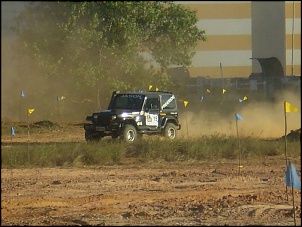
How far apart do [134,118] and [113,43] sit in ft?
45.1

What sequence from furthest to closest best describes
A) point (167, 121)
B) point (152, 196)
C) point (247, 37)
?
point (167, 121), point (247, 37), point (152, 196)

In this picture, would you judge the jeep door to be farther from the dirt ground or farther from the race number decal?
the dirt ground

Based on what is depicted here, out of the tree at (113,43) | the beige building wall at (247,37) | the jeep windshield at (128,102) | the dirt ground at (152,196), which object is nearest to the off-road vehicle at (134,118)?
the jeep windshield at (128,102)

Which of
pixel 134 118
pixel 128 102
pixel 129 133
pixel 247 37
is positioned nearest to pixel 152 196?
pixel 247 37

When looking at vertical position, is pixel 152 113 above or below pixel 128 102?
below

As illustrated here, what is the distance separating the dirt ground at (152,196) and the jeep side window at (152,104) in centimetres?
640

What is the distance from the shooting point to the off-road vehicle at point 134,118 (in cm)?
2453

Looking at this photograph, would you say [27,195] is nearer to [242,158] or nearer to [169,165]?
[169,165]

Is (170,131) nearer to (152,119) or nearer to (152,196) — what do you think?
(152,119)

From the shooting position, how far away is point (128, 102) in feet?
83.2

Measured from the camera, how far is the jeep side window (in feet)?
83.2

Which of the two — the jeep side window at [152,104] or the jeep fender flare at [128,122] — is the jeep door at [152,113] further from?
the jeep fender flare at [128,122]

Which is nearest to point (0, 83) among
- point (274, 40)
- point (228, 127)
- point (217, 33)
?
point (274, 40)

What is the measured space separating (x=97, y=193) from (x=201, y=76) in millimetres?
22855
